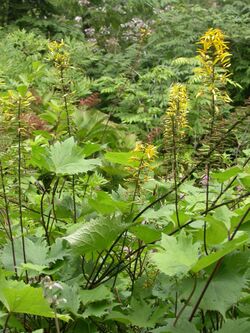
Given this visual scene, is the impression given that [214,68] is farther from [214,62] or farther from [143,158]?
[143,158]

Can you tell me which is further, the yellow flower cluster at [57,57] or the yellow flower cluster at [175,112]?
the yellow flower cluster at [57,57]

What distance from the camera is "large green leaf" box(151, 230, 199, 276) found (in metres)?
0.94

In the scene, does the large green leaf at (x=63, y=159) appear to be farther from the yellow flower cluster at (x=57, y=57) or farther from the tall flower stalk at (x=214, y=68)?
the tall flower stalk at (x=214, y=68)

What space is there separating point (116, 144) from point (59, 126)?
1.92 meters

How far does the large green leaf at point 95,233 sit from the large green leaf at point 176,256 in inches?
5.4

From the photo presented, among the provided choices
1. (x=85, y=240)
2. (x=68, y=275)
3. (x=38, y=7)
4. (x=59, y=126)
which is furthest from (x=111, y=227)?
(x=38, y=7)

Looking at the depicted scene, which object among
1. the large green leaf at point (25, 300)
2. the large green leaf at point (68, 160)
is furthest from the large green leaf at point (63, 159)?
the large green leaf at point (25, 300)

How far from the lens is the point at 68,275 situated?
1204mm

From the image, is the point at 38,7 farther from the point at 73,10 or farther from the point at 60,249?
the point at 60,249

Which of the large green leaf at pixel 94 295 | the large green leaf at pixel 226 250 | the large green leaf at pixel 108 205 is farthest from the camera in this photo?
the large green leaf at pixel 108 205

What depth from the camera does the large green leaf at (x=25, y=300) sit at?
0.90 meters

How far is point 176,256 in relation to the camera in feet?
3.14

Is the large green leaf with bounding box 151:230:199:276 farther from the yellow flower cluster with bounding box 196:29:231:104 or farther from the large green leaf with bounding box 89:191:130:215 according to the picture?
the yellow flower cluster with bounding box 196:29:231:104

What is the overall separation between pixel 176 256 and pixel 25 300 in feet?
0.87
